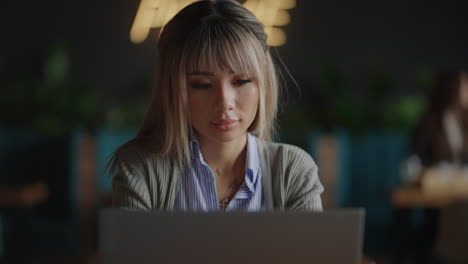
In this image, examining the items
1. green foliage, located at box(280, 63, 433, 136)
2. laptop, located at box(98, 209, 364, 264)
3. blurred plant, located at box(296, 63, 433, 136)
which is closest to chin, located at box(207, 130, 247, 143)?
laptop, located at box(98, 209, 364, 264)

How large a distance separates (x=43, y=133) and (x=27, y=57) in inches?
59.5

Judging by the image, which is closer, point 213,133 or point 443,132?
point 213,133

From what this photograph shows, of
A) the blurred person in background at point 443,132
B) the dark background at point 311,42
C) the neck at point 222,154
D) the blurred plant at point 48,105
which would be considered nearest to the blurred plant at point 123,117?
the blurred plant at point 48,105

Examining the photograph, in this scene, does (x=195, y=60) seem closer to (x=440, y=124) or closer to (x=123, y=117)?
(x=440, y=124)

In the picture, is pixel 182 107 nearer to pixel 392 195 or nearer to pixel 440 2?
pixel 392 195

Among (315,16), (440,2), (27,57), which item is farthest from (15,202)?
(440,2)

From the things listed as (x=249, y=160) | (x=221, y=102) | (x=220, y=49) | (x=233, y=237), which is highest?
(x=220, y=49)

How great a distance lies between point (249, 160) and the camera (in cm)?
124

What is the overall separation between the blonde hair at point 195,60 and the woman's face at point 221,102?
16mm

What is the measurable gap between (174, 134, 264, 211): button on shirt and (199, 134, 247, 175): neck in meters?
0.02

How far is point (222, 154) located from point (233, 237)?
0.36m

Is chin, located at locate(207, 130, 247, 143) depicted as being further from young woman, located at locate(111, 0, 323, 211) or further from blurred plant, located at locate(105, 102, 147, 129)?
blurred plant, located at locate(105, 102, 147, 129)

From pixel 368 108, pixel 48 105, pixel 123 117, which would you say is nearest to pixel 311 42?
pixel 368 108

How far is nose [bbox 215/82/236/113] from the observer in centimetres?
115
